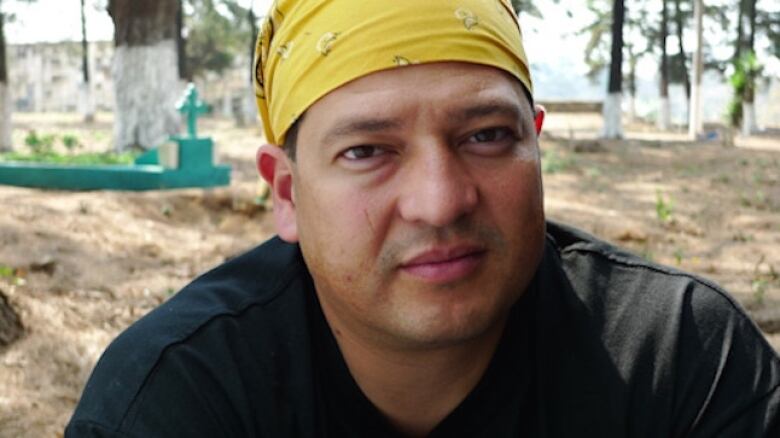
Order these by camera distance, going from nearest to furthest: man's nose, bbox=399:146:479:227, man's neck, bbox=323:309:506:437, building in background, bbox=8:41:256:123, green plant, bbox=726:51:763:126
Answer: man's nose, bbox=399:146:479:227 → man's neck, bbox=323:309:506:437 → green plant, bbox=726:51:763:126 → building in background, bbox=8:41:256:123

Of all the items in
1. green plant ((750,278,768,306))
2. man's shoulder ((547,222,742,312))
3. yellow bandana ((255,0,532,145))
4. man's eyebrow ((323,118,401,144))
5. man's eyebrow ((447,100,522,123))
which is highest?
yellow bandana ((255,0,532,145))

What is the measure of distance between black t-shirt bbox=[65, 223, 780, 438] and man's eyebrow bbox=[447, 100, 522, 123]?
39 centimetres

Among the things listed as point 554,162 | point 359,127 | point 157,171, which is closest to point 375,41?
point 359,127

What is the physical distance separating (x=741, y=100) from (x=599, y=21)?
18436 mm

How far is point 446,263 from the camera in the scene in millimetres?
1649

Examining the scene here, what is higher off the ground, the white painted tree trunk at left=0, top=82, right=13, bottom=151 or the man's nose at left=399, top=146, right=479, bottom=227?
the man's nose at left=399, top=146, right=479, bottom=227

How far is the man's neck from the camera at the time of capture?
1.83 m

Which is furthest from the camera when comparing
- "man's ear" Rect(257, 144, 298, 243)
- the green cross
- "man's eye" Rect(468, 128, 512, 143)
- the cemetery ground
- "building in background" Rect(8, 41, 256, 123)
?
"building in background" Rect(8, 41, 256, 123)

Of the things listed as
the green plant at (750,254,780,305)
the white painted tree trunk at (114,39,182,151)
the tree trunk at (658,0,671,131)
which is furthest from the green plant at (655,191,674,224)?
the tree trunk at (658,0,671,131)

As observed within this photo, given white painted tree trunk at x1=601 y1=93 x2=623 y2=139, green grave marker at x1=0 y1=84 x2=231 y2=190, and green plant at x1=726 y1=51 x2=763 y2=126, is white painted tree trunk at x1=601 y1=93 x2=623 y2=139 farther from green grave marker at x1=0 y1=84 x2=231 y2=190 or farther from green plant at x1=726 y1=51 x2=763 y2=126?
green grave marker at x1=0 y1=84 x2=231 y2=190

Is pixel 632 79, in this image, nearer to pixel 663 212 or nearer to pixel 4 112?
pixel 4 112

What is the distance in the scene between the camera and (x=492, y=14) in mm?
1808

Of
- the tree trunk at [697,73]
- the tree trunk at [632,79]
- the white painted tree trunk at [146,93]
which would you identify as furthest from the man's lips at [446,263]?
the tree trunk at [632,79]

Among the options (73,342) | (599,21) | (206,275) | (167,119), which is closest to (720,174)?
(167,119)
